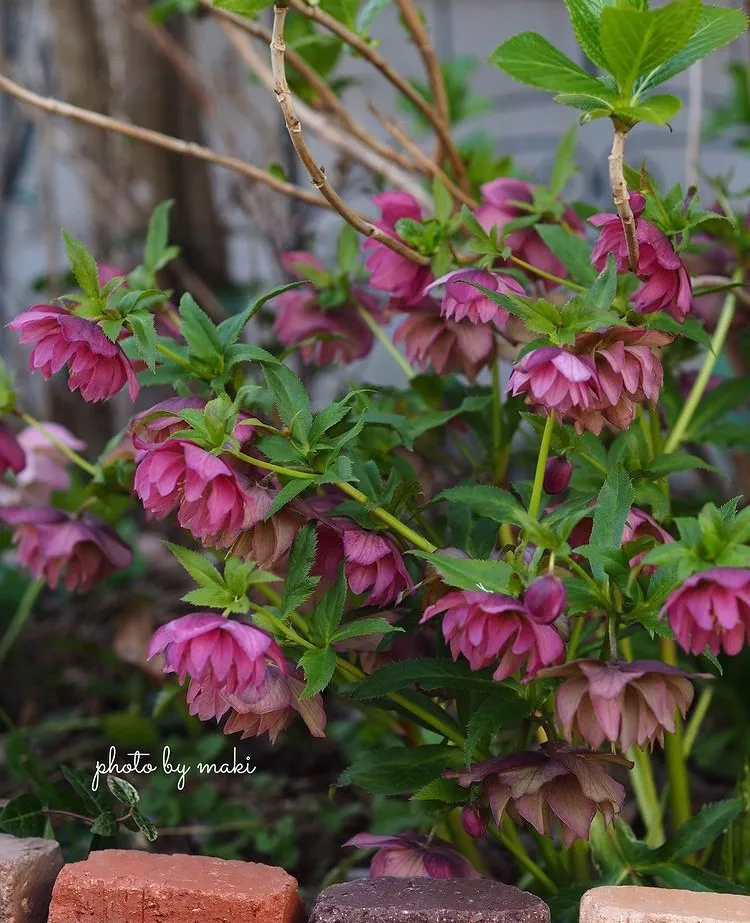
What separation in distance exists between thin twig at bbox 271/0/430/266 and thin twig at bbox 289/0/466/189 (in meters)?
0.10

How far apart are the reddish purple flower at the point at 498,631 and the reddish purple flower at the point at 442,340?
0.28 m

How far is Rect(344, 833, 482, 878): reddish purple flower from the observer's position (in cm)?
84

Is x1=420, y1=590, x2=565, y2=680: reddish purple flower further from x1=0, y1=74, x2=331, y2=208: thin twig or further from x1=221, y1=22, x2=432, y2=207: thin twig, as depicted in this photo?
x1=221, y1=22, x2=432, y2=207: thin twig

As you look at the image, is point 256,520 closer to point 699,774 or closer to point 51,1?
point 699,774

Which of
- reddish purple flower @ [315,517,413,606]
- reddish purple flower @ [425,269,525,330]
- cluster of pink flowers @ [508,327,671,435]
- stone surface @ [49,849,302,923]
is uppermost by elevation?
reddish purple flower @ [425,269,525,330]

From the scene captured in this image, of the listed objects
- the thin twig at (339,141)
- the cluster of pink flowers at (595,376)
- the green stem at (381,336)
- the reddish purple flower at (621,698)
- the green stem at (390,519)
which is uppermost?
the thin twig at (339,141)

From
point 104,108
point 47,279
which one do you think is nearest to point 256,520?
point 47,279

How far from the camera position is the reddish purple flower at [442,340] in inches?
36.2

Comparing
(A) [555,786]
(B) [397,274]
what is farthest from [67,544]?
(A) [555,786]

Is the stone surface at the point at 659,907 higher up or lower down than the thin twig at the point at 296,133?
lower down

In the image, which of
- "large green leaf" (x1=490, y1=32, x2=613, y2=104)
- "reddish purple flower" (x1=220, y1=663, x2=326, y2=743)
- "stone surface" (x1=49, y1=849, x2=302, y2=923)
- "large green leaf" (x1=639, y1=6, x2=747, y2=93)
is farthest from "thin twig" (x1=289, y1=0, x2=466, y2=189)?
"stone surface" (x1=49, y1=849, x2=302, y2=923)

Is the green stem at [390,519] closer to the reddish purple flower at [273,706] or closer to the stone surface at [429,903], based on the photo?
the reddish purple flower at [273,706]

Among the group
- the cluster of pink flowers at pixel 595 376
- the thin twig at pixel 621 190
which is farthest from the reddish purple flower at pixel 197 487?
the thin twig at pixel 621 190

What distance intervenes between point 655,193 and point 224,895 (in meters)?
0.58
